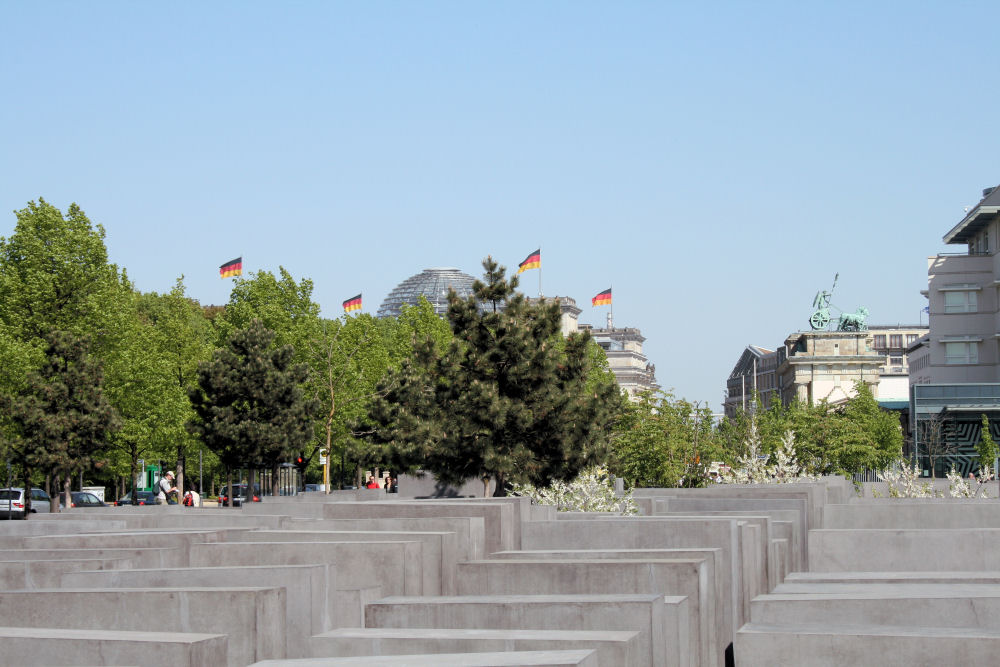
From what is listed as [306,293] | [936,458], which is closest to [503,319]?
[306,293]

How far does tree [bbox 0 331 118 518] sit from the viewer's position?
40.3 m

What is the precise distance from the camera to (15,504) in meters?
43.7

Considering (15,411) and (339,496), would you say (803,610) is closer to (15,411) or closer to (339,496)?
(339,496)

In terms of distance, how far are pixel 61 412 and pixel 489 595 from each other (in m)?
33.4

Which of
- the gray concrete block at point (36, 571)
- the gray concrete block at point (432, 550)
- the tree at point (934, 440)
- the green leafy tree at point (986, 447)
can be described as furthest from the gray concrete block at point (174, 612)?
the tree at point (934, 440)

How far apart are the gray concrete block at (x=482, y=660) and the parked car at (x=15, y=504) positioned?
1145 inches

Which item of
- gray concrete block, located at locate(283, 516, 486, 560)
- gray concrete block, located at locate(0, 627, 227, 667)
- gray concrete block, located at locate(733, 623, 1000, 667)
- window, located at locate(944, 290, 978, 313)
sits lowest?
gray concrete block, located at locate(733, 623, 1000, 667)

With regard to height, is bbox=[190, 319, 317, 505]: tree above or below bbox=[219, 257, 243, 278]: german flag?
below

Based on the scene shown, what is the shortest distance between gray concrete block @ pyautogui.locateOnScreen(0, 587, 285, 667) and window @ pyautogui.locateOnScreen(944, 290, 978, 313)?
89.6 meters

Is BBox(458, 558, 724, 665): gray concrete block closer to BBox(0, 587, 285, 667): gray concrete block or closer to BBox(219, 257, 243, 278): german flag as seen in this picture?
BBox(0, 587, 285, 667): gray concrete block

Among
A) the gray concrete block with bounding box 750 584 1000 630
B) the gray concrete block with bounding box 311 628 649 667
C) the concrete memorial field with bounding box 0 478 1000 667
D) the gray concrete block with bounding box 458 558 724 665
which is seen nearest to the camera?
the gray concrete block with bounding box 311 628 649 667

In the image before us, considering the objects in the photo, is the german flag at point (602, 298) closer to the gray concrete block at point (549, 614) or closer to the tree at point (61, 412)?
the tree at point (61, 412)

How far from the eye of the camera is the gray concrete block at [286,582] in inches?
334

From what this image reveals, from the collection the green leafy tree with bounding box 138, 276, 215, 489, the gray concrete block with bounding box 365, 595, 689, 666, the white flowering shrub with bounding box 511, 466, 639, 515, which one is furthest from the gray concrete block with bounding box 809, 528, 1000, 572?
the green leafy tree with bounding box 138, 276, 215, 489
